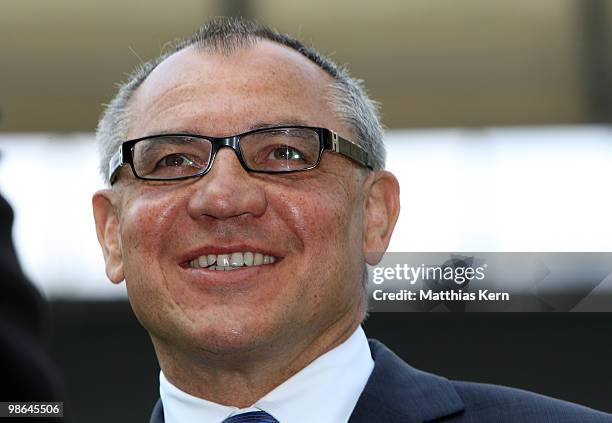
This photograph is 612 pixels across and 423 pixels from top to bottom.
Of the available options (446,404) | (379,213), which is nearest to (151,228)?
(379,213)

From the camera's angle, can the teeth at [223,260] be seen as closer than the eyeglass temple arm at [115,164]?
Yes

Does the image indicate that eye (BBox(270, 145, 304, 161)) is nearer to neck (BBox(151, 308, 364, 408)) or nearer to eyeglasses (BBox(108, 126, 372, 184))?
eyeglasses (BBox(108, 126, 372, 184))

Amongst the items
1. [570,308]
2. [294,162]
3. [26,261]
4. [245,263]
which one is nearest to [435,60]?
[570,308]

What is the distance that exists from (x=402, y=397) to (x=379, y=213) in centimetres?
34

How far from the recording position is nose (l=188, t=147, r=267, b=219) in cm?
120

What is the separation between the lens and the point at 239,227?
1235 millimetres

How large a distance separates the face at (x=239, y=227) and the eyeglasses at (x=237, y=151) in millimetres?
17

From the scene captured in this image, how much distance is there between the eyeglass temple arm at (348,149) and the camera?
1.33 m

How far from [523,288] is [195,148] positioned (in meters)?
0.96

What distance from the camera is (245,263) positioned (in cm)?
125

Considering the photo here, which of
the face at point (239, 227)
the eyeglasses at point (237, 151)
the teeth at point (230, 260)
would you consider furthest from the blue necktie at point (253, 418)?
the eyeglasses at point (237, 151)

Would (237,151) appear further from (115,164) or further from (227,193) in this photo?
(115,164)

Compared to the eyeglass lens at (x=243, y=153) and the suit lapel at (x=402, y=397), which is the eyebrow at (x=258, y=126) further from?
the suit lapel at (x=402, y=397)

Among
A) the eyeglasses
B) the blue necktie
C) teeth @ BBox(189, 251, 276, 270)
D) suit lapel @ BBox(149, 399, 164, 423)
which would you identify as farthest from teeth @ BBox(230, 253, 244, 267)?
suit lapel @ BBox(149, 399, 164, 423)
